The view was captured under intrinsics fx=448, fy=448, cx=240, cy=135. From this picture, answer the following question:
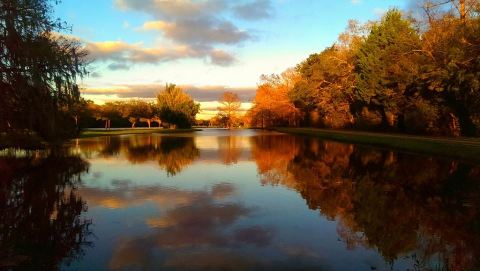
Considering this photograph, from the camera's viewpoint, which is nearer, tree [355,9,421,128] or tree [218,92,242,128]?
tree [355,9,421,128]

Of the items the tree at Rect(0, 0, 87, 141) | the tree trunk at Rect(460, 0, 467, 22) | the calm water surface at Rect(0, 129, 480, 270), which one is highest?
the tree trunk at Rect(460, 0, 467, 22)

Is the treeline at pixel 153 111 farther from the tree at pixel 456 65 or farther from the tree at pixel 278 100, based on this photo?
the tree at pixel 456 65

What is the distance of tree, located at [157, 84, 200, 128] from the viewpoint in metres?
104

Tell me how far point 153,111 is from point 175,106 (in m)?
13.3

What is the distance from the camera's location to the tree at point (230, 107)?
509ft

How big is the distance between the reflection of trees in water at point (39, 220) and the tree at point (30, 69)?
215 cm

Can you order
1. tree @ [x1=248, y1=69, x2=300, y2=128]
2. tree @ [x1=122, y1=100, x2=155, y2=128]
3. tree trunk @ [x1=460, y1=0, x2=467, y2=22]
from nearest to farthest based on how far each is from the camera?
tree trunk @ [x1=460, y1=0, x2=467, y2=22], tree @ [x1=248, y1=69, x2=300, y2=128], tree @ [x1=122, y1=100, x2=155, y2=128]

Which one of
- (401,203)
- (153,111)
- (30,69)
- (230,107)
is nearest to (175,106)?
(153,111)

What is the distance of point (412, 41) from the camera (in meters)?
38.6

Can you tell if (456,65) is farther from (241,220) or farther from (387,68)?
(241,220)

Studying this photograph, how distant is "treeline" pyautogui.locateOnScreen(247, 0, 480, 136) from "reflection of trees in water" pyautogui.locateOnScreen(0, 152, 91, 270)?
25.2 meters

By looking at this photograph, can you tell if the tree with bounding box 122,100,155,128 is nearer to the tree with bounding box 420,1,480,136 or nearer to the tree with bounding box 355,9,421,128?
the tree with bounding box 355,9,421,128

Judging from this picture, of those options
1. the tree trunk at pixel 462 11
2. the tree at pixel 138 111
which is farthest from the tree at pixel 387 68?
the tree at pixel 138 111

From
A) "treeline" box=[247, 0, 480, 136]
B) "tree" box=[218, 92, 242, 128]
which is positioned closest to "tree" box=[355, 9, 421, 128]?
"treeline" box=[247, 0, 480, 136]
